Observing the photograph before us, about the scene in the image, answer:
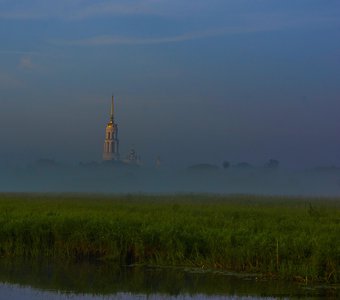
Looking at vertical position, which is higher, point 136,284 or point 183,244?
point 183,244

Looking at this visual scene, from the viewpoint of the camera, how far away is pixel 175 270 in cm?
2041

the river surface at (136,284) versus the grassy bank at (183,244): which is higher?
the grassy bank at (183,244)

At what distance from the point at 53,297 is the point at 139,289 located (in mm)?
2536

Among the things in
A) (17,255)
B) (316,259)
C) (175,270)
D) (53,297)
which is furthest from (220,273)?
(17,255)

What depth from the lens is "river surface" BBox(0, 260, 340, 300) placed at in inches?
672

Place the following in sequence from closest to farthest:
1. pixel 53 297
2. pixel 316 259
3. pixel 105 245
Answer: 1. pixel 53 297
2. pixel 316 259
3. pixel 105 245

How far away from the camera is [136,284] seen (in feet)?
61.8

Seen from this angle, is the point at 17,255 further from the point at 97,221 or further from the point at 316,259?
the point at 316,259

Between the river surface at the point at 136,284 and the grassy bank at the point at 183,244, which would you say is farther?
the grassy bank at the point at 183,244

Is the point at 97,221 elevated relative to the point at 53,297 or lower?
elevated

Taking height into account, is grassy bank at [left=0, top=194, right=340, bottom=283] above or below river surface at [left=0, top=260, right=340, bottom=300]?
above

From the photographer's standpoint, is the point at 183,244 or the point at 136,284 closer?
the point at 136,284

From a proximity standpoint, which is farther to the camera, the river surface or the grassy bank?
the grassy bank

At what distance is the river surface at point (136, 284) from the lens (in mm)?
17062
